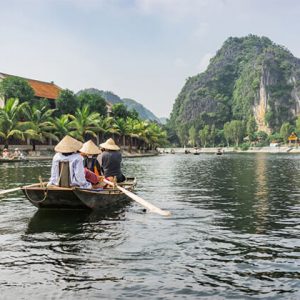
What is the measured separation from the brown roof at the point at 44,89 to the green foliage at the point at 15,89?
8.41 m

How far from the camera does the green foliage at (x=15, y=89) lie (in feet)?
214

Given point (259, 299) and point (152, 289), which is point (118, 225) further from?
point (259, 299)

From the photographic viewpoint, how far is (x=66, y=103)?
75375mm

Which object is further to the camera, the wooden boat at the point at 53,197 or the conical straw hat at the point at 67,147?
the conical straw hat at the point at 67,147

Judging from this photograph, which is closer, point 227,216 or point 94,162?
point 227,216

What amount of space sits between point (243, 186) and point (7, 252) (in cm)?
1573

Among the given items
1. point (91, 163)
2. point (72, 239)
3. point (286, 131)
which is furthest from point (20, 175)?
point (286, 131)

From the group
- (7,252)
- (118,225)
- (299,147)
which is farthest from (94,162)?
(299,147)

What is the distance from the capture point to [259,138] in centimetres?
17062

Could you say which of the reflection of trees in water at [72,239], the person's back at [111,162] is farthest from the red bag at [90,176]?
the person's back at [111,162]

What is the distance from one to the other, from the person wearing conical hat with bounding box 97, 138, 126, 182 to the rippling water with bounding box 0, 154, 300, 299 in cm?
181

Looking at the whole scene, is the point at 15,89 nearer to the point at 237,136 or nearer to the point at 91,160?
the point at 91,160

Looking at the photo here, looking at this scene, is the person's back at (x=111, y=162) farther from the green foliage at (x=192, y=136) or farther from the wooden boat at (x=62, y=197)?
the green foliage at (x=192, y=136)

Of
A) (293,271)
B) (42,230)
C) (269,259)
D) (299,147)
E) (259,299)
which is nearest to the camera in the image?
(259,299)
